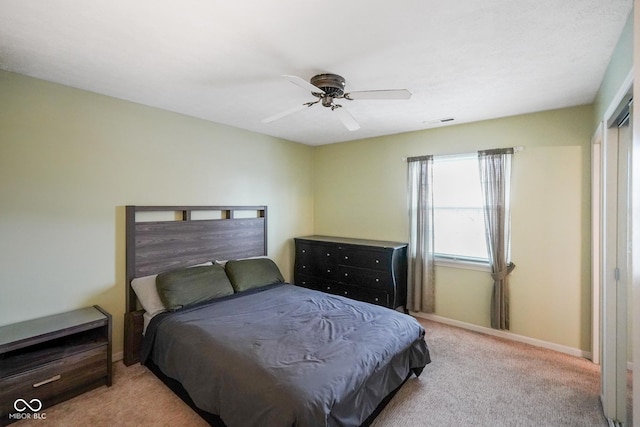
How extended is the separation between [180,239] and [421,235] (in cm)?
297

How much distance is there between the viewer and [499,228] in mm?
3326

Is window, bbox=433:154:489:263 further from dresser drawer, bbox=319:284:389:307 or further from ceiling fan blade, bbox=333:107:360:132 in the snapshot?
ceiling fan blade, bbox=333:107:360:132

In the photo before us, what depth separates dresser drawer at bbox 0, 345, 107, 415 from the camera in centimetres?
199

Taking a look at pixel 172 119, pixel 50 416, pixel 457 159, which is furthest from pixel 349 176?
pixel 50 416

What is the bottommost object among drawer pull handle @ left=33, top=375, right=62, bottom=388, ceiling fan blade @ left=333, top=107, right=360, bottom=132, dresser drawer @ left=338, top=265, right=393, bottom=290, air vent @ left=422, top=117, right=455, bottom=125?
drawer pull handle @ left=33, top=375, right=62, bottom=388

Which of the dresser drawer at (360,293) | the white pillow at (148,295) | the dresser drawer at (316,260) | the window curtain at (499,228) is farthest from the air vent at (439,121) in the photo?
the white pillow at (148,295)

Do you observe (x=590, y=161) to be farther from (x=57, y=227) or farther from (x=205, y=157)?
(x=57, y=227)

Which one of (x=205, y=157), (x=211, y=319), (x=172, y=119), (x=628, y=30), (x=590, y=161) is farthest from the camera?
(x=205, y=157)

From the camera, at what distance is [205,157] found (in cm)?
358

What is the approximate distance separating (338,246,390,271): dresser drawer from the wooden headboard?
1.14 meters

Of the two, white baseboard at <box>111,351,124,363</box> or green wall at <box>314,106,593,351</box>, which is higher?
green wall at <box>314,106,593,351</box>

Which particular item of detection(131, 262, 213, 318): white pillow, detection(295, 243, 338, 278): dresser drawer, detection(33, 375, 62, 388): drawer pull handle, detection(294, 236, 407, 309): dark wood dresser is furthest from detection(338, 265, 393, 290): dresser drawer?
detection(33, 375, 62, 388): drawer pull handle

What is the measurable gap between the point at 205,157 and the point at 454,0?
2.98m

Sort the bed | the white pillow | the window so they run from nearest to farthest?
the bed
the white pillow
the window
